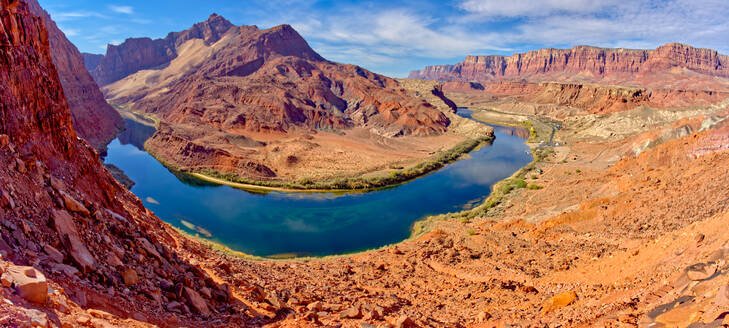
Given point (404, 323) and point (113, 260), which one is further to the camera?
point (404, 323)

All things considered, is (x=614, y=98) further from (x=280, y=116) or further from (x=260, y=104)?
(x=260, y=104)

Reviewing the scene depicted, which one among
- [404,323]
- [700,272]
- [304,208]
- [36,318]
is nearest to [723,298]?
[700,272]

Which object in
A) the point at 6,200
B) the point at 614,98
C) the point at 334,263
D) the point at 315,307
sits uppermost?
the point at 614,98

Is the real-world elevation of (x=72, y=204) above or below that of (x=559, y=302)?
above

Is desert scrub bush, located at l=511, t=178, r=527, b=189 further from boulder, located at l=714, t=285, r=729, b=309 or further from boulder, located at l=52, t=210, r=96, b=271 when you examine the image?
boulder, located at l=52, t=210, r=96, b=271

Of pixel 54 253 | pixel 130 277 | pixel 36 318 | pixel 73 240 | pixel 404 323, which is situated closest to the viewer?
pixel 36 318

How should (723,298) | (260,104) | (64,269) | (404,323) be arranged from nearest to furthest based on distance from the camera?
(723,298) < (64,269) < (404,323) < (260,104)

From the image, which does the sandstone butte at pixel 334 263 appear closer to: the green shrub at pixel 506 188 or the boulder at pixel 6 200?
the boulder at pixel 6 200
